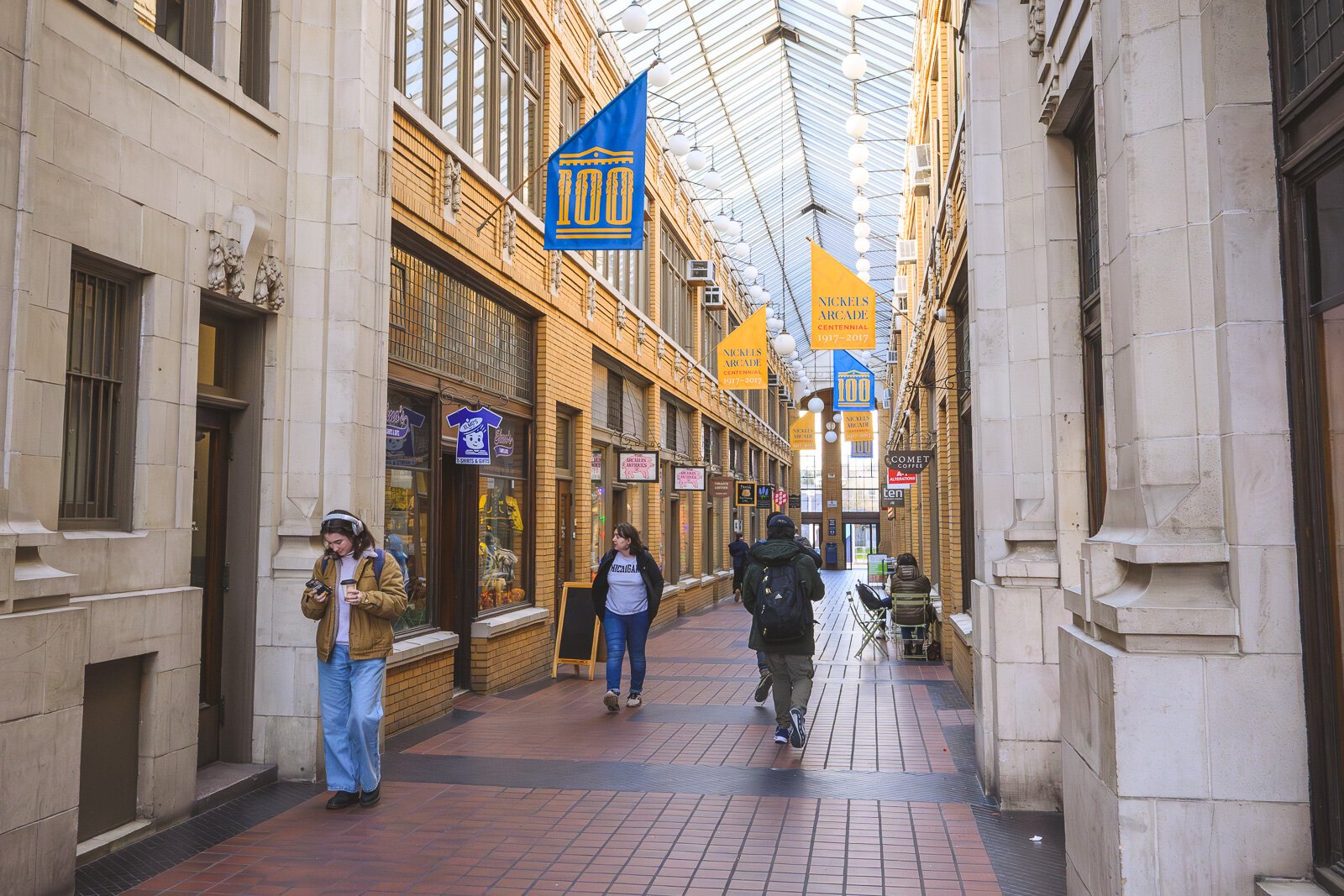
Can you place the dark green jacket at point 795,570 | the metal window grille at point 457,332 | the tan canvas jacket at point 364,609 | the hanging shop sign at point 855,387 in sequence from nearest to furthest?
the tan canvas jacket at point 364,609 → the dark green jacket at point 795,570 → the metal window grille at point 457,332 → the hanging shop sign at point 855,387

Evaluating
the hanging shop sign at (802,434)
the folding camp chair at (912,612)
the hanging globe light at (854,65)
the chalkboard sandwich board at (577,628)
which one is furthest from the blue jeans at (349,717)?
the hanging shop sign at (802,434)

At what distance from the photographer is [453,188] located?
10352 mm

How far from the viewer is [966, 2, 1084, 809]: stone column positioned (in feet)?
22.5

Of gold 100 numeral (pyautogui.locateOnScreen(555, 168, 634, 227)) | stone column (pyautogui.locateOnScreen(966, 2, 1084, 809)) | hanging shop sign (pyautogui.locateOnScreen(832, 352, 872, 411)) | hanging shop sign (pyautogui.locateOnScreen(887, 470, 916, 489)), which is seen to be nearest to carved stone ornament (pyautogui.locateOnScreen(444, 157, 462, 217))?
gold 100 numeral (pyautogui.locateOnScreen(555, 168, 634, 227))

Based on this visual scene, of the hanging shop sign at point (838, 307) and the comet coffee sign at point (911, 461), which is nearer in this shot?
the comet coffee sign at point (911, 461)

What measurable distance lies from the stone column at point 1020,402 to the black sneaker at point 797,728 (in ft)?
4.74

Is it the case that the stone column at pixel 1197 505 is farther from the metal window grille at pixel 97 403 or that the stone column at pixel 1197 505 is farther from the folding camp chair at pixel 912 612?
the folding camp chair at pixel 912 612

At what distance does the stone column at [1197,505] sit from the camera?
11.9 ft

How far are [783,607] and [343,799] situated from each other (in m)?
3.64

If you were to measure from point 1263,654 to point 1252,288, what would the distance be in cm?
124

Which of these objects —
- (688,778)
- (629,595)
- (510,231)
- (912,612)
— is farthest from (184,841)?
(912,612)

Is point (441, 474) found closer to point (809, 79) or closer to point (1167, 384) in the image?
point (1167, 384)

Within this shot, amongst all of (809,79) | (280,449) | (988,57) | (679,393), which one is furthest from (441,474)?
(809,79)

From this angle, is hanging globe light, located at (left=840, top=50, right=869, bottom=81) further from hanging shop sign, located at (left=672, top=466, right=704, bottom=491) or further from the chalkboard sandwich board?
hanging shop sign, located at (left=672, top=466, right=704, bottom=491)
